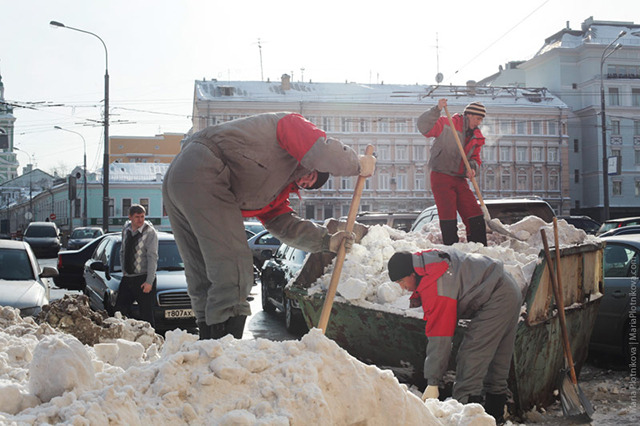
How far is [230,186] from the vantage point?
3232mm

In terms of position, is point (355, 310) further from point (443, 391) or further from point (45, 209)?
point (45, 209)

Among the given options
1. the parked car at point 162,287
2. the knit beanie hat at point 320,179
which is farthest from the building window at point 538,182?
the knit beanie hat at point 320,179

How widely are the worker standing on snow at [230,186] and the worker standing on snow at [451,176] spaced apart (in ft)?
9.94

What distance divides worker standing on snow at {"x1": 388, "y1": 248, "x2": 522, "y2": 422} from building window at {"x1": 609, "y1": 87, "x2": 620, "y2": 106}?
2309 inches

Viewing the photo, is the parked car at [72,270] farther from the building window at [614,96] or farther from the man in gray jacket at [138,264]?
the building window at [614,96]

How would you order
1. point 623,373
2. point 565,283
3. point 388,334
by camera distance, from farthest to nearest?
point 623,373 → point 565,283 → point 388,334

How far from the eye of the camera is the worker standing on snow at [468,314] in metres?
4.07

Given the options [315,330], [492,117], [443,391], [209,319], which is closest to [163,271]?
[443,391]

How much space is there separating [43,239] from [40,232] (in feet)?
2.50

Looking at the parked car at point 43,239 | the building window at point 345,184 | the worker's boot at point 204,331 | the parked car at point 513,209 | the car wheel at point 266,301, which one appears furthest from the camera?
the building window at point 345,184

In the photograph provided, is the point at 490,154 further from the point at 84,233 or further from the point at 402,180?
the point at 84,233

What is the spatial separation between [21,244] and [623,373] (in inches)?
295

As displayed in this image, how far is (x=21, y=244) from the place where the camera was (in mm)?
8234

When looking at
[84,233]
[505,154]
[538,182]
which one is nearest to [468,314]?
[84,233]
